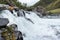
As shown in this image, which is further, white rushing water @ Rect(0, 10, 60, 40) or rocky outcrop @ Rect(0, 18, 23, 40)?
white rushing water @ Rect(0, 10, 60, 40)

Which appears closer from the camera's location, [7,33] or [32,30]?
[7,33]

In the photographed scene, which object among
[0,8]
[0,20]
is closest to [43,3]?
[0,8]

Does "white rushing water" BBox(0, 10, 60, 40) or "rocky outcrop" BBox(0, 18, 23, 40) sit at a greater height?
"rocky outcrop" BBox(0, 18, 23, 40)

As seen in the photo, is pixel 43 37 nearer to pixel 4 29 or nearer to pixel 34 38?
pixel 34 38

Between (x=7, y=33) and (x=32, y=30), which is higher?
(x=7, y=33)

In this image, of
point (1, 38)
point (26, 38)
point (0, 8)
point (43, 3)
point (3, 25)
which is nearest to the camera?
point (1, 38)

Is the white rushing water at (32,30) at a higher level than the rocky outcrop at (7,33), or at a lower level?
lower

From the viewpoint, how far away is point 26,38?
59.3ft

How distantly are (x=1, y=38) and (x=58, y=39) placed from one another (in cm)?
682

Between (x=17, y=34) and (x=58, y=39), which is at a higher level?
(x=17, y=34)

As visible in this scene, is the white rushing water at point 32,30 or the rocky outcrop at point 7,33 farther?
the white rushing water at point 32,30

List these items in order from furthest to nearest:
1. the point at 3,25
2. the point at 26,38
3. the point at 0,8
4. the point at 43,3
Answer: the point at 43,3 < the point at 0,8 < the point at 26,38 < the point at 3,25

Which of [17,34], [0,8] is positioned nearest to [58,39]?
[17,34]

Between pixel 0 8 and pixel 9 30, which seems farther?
pixel 0 8
